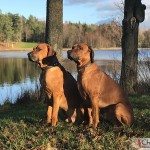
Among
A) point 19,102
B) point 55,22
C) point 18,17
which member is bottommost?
point 19,102

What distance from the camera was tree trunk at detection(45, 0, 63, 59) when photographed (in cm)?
1034

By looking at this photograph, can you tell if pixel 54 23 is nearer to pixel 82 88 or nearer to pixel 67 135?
pixel 82 88

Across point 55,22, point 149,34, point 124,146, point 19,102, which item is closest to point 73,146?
point 124,146

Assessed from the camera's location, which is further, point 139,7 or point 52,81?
point 139,7

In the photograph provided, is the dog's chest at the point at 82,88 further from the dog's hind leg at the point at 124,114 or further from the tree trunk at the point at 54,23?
the tree trunk at the point at 54,23

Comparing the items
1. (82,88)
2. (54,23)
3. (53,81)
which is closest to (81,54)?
(82,88)

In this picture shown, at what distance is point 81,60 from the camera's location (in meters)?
6.11

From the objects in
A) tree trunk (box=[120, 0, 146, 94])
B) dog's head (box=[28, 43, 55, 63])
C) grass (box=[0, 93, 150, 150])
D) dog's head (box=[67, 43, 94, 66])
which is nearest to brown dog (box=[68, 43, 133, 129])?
dog's head (box=[67, 43, 94, 66])

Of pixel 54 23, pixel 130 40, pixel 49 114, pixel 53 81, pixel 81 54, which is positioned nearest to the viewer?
pixel 81 54

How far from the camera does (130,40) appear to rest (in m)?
11.4

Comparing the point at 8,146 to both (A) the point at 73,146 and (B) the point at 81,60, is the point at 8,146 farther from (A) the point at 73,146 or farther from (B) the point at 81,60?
(B) the point at 81,60

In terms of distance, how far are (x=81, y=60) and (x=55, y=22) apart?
4560 millimetres

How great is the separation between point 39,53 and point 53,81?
57 cm

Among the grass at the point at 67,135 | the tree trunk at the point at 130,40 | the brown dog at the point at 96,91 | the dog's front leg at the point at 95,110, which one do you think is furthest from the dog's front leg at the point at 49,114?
the tree trunk at the point at 130,40
